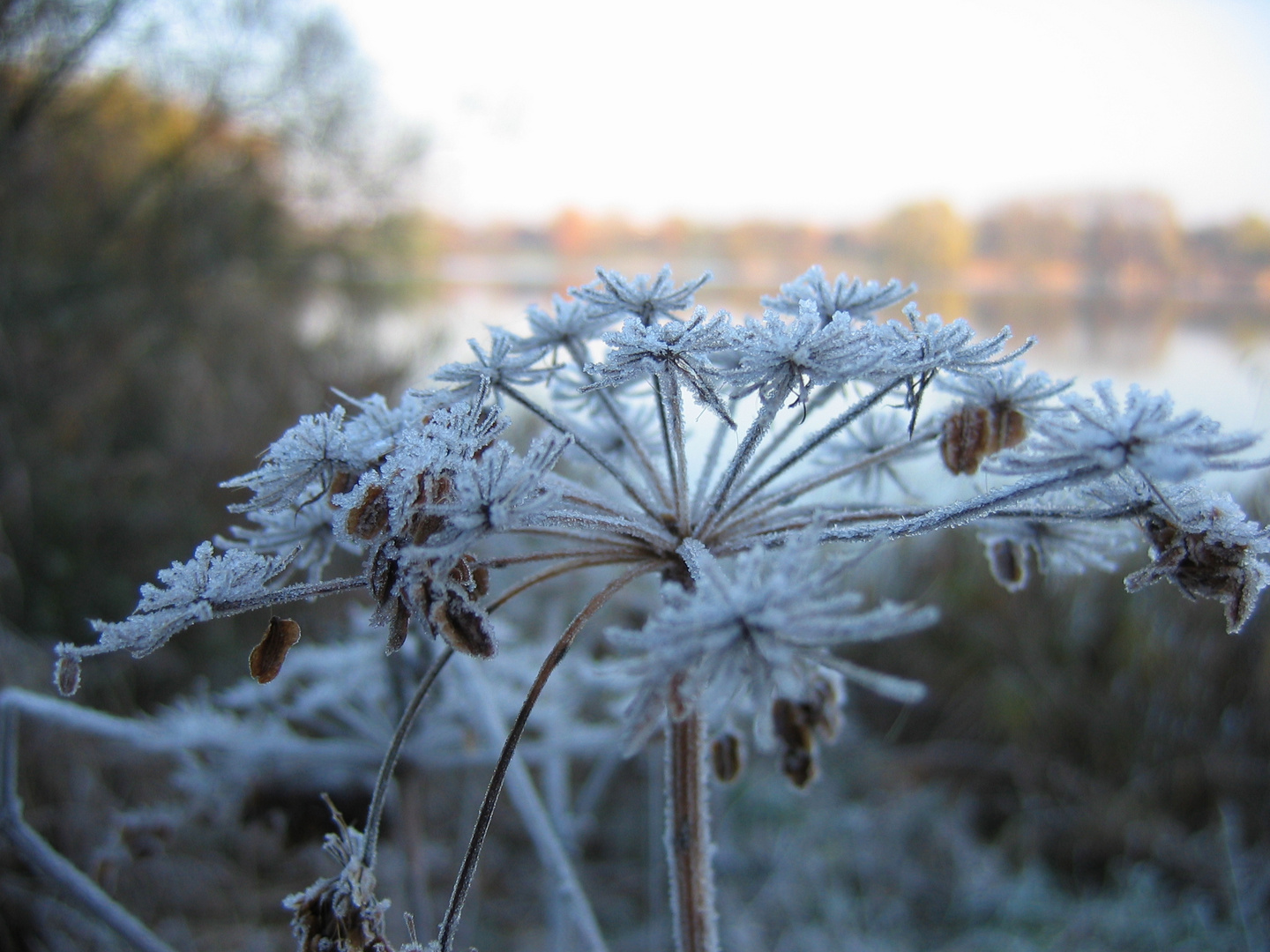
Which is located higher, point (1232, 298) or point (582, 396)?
point (1232, 298)

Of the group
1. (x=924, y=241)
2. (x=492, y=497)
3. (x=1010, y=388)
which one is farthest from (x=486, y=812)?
(x=924, y=241)

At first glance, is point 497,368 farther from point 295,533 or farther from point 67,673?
point 67,673

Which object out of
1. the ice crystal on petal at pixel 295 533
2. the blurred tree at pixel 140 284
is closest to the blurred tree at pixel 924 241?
the blurred tree at pixel 140 284

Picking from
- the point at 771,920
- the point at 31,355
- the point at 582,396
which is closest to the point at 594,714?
the point at 771,920

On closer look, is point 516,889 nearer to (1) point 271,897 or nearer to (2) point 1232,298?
(1) point 271,897

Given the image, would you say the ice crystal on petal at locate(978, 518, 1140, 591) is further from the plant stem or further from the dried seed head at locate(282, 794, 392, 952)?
the dried seed head at locate(282, 794, 392, 952)

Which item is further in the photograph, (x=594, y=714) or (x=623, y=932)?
(x=594, y=714)

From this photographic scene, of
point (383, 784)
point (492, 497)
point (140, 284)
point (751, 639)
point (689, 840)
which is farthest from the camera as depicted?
point (140, 284)
